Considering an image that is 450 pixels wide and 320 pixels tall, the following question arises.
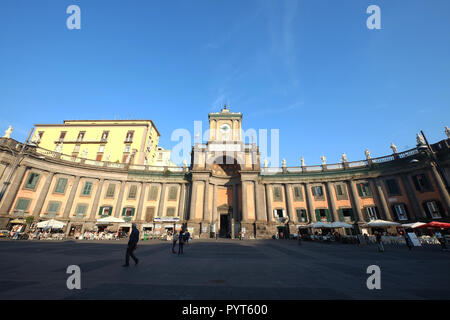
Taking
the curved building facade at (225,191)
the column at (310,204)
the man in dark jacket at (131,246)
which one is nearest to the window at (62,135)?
the curved building facade at (225,191)

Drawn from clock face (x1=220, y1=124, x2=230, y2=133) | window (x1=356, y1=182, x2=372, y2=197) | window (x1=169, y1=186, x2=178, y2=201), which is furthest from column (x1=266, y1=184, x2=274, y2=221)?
window (x1=169, y1=186, x2=178, y2=201)

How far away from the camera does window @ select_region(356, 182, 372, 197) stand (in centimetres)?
2936

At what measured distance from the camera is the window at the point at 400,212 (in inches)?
1026

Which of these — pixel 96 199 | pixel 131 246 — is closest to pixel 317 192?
pixel 131 246

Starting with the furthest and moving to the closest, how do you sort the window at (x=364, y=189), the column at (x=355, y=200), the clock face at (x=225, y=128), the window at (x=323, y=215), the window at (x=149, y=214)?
the clock face at (x=225, y=128), the window at (x=149, y=214), the window at (x=323, y=215), the window at (x=364, y=189), the column at (x=355, y=200)

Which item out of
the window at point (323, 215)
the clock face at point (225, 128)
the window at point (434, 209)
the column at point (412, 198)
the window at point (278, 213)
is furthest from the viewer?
the clock face at point (225, 128)

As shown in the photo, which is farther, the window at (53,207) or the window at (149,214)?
the window at (149,214)

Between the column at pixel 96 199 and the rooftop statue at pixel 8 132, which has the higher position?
the rooftop statue at pixel 8 132

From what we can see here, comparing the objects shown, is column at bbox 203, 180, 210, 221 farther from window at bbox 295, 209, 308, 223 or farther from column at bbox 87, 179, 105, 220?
column at bbox 87, 179, 105, 220

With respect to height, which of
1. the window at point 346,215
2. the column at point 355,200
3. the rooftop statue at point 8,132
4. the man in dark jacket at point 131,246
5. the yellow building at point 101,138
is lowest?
the man in dark jacket at point 131,246

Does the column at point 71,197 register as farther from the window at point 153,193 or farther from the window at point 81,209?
the window at point 153,193

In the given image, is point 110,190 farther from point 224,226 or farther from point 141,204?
point 224,226

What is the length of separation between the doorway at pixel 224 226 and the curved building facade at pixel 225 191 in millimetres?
173
